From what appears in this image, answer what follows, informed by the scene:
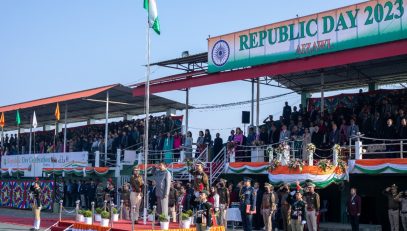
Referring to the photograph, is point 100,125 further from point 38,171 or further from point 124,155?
point 124,155

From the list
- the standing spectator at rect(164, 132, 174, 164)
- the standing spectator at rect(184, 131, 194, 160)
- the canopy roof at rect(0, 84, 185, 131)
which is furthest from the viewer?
the canopy roof at rect(0, 84, 185, 131)

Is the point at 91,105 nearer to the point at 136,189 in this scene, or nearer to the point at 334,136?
the point at 136,189

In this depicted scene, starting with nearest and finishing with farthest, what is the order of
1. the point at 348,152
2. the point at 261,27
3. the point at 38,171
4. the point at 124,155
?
the point at 348,152 < the point at 261,27 < the point at 124,155 < the point at 38,171

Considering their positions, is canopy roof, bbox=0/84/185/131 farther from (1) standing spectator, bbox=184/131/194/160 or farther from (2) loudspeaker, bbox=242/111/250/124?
(2) loudspeaker, bbox=242/111/250/124

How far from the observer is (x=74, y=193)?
32500mm

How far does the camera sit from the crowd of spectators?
2084 centimetres

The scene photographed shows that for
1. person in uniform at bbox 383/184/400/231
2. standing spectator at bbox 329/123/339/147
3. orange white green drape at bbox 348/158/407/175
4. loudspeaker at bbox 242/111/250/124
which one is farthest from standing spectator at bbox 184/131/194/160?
person in uniform at bbox 383/184/400/231

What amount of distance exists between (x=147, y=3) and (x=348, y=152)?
8.44m

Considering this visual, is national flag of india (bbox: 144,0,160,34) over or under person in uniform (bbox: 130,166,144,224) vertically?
over

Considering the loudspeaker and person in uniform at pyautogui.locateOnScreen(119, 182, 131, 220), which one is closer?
person in uniform at pyautogui.locateOnScreen(119, 182, 131, 220)

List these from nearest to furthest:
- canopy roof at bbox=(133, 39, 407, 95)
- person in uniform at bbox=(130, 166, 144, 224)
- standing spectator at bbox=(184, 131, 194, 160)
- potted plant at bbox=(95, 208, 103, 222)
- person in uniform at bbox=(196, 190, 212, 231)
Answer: person in uniform at bbox=(196, 190, 212, 231), potted plant at bbox=(95, 208, 103, 222), person in uniform at bbox=(130, 166, 144, 224), canopy roof at bbox=(133, 39, 407, 95), standing spectator at bbox=(184, 131, 194, 160)

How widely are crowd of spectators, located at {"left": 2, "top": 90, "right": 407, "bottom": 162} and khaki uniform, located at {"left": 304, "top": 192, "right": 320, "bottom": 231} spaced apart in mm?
3467

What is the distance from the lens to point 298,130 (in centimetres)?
2281

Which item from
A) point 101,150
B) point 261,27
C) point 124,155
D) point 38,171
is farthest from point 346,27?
point 38,171
